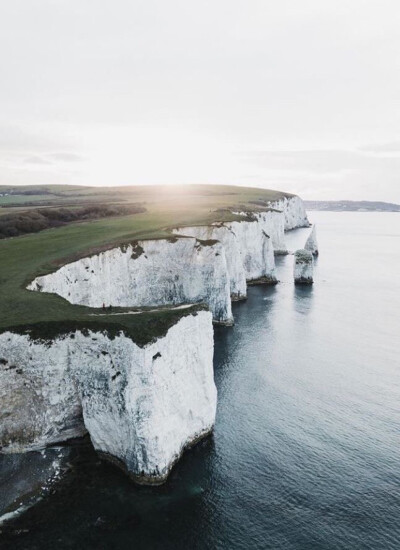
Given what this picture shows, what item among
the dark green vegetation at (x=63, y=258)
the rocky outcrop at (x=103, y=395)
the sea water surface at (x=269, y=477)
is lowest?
the sea water surface at (x=269, y=477)

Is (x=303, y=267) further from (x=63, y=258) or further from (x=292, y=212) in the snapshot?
(x=292, y=212)

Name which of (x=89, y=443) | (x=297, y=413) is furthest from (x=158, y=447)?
(x=297, y=413)

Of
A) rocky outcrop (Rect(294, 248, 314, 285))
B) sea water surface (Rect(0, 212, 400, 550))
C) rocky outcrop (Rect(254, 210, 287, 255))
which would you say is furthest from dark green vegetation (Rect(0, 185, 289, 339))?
rocky outcrop (Rect(254, 210, 287, 255))

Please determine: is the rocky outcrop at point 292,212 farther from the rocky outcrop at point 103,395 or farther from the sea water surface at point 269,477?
the rocky outcrop at point 103,395

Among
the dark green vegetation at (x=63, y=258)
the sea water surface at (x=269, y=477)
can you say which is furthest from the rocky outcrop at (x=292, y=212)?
the sea water surface at (x=269, y=477)

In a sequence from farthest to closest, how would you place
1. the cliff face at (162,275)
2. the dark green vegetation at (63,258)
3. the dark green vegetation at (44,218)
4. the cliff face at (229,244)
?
the cliff face at (229,244)
the dark green vegetation at (44,218)
the cliff face at (162,275)
the dark green vegetation at (63,258)

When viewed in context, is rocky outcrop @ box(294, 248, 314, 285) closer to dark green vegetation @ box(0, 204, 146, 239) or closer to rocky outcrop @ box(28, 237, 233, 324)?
rocky outcrop @ box(28, 237, 233, 324)

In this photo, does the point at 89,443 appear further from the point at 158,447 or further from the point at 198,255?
the point at 198,255
